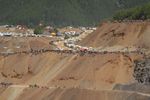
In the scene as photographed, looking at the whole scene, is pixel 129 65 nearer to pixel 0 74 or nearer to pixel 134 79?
pixel 134 79

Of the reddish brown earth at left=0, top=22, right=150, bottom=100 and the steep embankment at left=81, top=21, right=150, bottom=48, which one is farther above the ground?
the steep embankment at left=81, top=21, right=150, bottom=48

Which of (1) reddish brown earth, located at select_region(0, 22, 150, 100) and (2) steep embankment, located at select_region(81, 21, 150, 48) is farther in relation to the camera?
(2) steep embankment, located at select_region(81, 21, 150, 48)

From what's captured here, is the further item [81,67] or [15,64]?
[15,64]

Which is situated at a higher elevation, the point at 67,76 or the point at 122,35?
the point at 122,35

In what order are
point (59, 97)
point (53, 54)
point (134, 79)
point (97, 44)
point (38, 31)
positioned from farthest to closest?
point (38, 31) < point (97, 44) < point (53, 54) < point (134, 79) < point (59, 97)

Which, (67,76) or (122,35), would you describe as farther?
(122,35)

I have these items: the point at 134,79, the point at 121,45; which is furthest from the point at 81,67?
the point at 121,45

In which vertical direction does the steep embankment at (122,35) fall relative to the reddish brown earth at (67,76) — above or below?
above

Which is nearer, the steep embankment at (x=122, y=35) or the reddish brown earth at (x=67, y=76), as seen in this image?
the reddish brown earth at (x=67, y=76)
